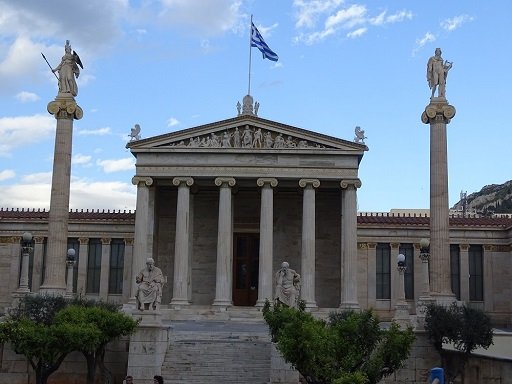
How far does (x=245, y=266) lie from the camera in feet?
164

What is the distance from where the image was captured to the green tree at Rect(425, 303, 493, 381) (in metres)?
29.2

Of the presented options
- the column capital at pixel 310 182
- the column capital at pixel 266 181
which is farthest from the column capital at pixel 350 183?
the column capital at pixel 266 181

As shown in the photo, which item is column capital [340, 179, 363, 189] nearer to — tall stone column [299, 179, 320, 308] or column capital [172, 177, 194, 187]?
tall stone column [299, 179, 320, 308]

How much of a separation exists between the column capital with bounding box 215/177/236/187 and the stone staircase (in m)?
12.3

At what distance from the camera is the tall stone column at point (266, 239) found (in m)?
44.5

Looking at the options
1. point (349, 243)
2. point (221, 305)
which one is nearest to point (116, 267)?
point (221, 305)

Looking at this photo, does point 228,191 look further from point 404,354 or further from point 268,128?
point 404,354

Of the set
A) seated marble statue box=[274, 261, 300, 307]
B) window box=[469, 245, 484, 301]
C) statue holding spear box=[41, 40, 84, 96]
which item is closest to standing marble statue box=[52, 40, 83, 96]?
statue holding spear box=[41, 40, 84, 96]

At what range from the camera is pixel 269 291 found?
44.5 meters

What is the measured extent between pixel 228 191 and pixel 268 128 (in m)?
4.24

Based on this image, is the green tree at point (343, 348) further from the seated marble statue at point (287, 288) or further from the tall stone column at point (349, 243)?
the tall stone column at point (349, 243)

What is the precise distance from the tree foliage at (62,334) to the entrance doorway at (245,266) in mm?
21250

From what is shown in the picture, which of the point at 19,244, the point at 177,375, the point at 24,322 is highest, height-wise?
the point at 19,244

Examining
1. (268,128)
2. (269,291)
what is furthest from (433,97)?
(269,291)
